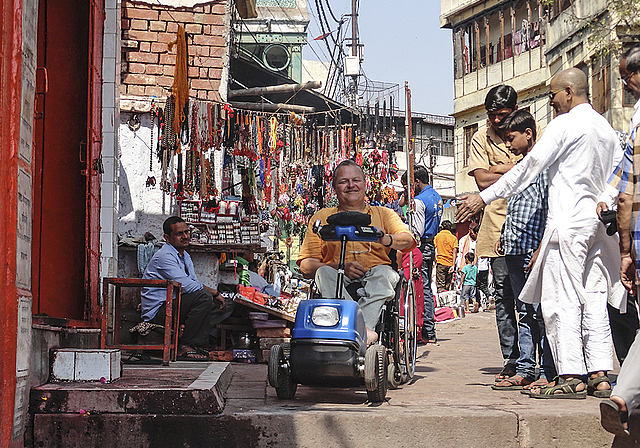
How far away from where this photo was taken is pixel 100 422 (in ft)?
12.6

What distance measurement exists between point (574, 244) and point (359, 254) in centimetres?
153

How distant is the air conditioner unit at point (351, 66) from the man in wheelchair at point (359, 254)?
2280 cm

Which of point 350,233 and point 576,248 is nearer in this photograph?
point 576,248

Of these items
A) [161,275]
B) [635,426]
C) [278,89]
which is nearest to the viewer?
[635,426]

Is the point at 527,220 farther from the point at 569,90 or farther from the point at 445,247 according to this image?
the point at 445,247

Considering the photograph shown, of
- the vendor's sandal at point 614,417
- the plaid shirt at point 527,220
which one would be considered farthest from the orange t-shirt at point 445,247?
the vendor's sandal at point 614,417

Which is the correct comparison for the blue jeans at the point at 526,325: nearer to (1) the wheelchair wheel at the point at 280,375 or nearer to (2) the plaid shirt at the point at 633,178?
(2) the plaid shirt at the point at 633,178

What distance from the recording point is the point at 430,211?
9.02 meters

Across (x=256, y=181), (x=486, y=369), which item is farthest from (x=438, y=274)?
(x=486, y=369)

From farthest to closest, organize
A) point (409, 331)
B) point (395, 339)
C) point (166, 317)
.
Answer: point (166, 317) < point (409, 331) < point (395, 339)

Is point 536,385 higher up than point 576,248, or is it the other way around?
point 576,248

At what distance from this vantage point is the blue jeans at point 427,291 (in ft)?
30.3

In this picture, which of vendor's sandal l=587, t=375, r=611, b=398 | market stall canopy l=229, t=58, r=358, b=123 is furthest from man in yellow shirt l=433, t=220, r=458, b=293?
vendor's sandal l=587, t=375, r=611, b=398

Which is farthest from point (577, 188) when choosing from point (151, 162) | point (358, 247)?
point (151, 162)
